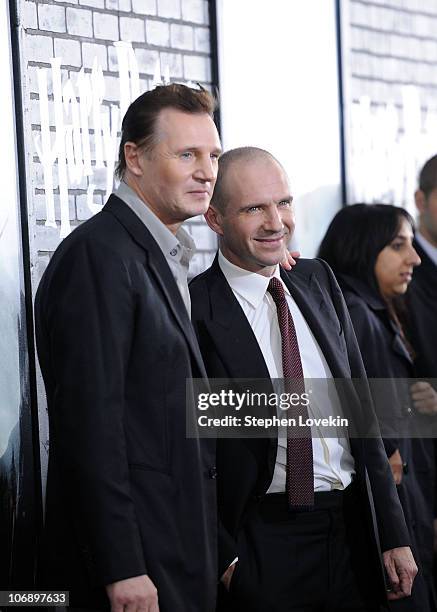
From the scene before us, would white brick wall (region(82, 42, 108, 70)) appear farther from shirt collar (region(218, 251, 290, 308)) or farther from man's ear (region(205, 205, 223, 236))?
shirt collar (region(218, 251, 290, 308))

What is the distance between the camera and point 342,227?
4145 mm

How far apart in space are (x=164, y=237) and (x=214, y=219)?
0.40 m

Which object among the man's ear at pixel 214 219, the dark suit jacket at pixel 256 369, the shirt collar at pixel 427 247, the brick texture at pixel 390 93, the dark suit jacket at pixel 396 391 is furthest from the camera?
the brick texture at pixel 390 93

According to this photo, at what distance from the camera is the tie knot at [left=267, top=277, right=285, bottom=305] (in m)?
3.08

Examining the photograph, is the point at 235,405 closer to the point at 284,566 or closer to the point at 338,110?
the point at 284,566

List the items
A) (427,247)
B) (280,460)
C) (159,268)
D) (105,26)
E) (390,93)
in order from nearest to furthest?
(159,268) → (280,460) → (105,26) → (427,247) → (390,93)

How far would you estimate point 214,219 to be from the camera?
10.3ft

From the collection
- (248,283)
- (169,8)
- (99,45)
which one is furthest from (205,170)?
(169,8)

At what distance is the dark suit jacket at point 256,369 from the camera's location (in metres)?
2.88

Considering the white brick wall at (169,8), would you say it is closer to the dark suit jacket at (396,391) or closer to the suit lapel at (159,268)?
the dark suit jacket at (396,391)

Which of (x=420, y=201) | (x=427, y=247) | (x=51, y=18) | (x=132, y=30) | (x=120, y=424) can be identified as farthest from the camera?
(x=420, y=201)

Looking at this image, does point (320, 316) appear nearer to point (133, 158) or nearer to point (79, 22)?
point (133, 158)

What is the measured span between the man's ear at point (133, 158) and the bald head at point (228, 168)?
1.24 ft

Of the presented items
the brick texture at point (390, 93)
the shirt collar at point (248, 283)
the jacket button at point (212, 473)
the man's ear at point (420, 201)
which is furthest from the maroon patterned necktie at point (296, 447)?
the brick texture at point (390, 93)
